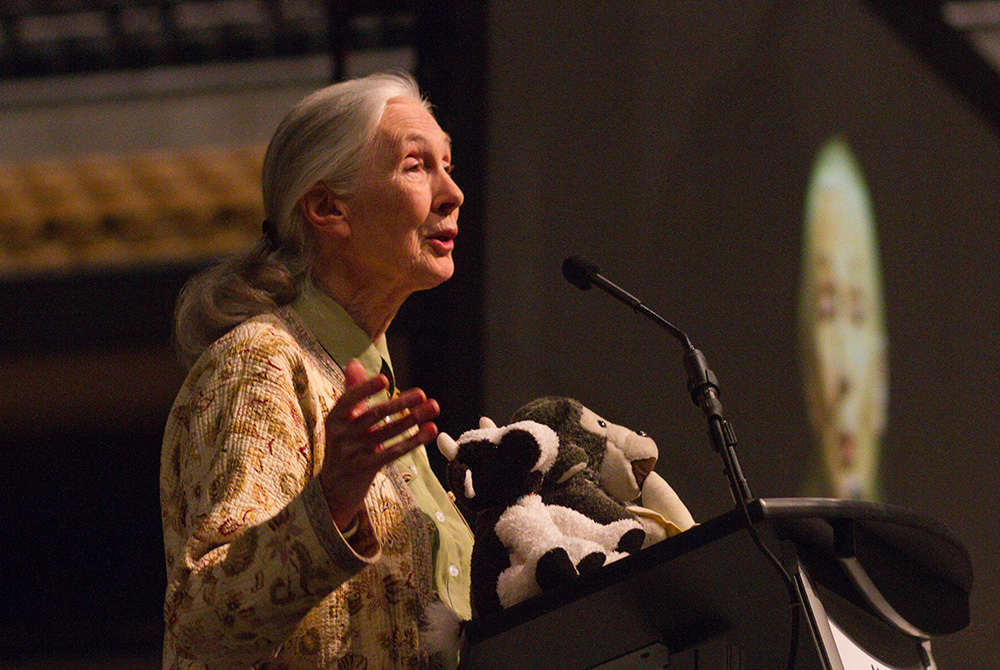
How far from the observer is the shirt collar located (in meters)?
1.51

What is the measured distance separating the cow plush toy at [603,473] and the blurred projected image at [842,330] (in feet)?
6.14

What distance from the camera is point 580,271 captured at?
1536mm

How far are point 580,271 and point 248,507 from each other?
0.61 metres

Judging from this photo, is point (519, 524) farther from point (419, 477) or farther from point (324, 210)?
point (324, 210)

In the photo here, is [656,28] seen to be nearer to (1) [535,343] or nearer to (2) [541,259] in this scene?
(2) [541,259]

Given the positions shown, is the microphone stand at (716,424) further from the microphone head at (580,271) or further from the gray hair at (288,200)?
the gray hair at (288,200)

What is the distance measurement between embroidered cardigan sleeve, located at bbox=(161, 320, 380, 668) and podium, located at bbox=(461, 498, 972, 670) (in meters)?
0.22

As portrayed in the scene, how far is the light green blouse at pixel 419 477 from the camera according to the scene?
1424mm

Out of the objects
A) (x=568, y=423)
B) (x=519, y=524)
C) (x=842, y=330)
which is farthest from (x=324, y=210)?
(x=842, y=330)

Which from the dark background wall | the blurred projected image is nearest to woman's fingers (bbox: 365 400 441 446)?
the dark background wall

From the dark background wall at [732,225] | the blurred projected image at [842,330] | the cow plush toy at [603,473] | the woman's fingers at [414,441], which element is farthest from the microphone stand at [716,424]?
the blurred projected image at [842,330]

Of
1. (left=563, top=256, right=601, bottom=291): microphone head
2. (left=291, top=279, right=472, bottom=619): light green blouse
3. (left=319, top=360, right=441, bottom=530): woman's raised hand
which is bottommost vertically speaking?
(left=291, top=279, right=472, bottom=619): light green blouse

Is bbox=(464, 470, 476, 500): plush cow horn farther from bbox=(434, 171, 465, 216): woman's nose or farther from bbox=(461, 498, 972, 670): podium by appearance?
bbox=(434, 171, 465, 216): woman's nose

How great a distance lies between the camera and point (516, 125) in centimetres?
291
